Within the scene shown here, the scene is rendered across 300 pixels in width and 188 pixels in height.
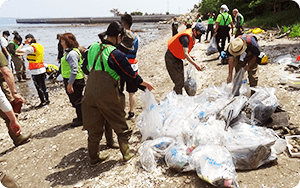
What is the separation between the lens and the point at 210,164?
2.15m

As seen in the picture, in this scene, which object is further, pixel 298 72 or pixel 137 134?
pixel 298 72

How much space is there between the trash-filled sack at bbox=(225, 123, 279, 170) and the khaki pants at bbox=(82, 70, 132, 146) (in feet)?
4.40

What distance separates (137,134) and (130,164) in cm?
85

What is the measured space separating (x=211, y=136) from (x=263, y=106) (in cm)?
112

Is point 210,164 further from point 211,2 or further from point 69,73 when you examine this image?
point 211,2

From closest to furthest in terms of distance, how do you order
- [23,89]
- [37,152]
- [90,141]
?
[90,141]
[37,152]
[23,89]

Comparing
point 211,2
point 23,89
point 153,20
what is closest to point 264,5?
point 211,2

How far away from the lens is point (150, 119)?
3049mm

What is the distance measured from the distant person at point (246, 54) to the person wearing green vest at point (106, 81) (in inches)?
73.2

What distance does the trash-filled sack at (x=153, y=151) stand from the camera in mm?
2572

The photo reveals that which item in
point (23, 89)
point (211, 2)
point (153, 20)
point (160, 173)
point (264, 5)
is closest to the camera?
point (160, 173)

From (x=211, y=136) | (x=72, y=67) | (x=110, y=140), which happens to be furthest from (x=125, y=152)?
(x=72, y=67)

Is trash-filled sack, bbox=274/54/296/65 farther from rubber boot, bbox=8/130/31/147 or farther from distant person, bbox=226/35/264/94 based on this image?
rubber boot, bbox=8/130/31/147

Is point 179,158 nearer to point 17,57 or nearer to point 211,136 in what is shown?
point 211,136
